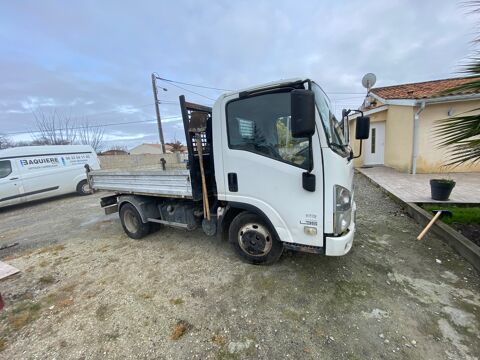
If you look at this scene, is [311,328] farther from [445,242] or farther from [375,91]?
[375,91]

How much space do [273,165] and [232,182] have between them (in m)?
0.62

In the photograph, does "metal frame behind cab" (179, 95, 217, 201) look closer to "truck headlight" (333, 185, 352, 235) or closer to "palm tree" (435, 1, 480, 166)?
"truck headlight" (333, 185, 352, 235)

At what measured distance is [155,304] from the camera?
2.48 m

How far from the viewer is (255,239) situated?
2889 mm

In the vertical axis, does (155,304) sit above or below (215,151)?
below

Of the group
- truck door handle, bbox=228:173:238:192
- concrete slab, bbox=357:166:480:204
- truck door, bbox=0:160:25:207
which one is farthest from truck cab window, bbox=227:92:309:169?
truck door, bbox=0:160:25:207

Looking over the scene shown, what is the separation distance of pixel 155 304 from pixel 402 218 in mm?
4721

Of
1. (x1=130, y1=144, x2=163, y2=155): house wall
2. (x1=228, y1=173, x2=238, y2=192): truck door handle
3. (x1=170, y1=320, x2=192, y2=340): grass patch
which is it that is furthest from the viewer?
(x1=130, y1=144, x2=163, y2=155): house wall

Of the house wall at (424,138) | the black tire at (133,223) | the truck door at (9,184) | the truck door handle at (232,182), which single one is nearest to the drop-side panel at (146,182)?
the black tire at (133,223)

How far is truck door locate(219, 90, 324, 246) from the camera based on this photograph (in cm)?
236

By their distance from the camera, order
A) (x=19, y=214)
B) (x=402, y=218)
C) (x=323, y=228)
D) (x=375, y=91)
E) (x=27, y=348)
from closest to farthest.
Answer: (x=27, y=348), (x=323, y=228), (x=402, y=218), (x=19, y=214), (x=375, y=91)

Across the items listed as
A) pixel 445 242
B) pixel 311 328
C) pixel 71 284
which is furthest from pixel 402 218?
pixel 71 284

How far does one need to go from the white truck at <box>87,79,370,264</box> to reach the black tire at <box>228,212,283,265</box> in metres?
0.01

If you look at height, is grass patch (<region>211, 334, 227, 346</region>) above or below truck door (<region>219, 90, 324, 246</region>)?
below
